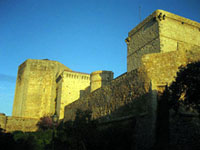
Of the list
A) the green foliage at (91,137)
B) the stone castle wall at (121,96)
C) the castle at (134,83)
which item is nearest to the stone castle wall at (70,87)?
the castle at (134,83)

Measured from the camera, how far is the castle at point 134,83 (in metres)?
11.9

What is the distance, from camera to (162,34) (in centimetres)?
1697

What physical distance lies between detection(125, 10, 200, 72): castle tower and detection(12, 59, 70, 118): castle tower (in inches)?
722

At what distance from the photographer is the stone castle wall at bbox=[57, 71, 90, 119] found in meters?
29.4

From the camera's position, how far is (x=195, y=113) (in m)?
10.4

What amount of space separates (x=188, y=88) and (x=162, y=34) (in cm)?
833

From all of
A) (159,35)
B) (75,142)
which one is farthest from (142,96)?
(159,35)

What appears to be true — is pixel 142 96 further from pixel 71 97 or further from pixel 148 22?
pixel 71 97

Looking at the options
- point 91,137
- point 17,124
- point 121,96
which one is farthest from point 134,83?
point 17,124

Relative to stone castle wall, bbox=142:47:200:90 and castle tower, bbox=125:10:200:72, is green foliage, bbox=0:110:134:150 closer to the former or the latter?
stone castle wall, bbox=142:47:200:90

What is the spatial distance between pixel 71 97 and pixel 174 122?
67.7 feet

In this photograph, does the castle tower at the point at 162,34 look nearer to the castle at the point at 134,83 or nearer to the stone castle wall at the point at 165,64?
the castle at the point at 134,83

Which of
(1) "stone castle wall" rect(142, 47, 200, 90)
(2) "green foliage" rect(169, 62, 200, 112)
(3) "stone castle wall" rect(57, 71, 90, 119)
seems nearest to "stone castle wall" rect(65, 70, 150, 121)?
(1) "stone castle wall" rect(142, 47, 200, 90)

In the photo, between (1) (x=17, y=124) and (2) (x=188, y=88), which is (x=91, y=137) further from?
(1) (x=17, y=124)
